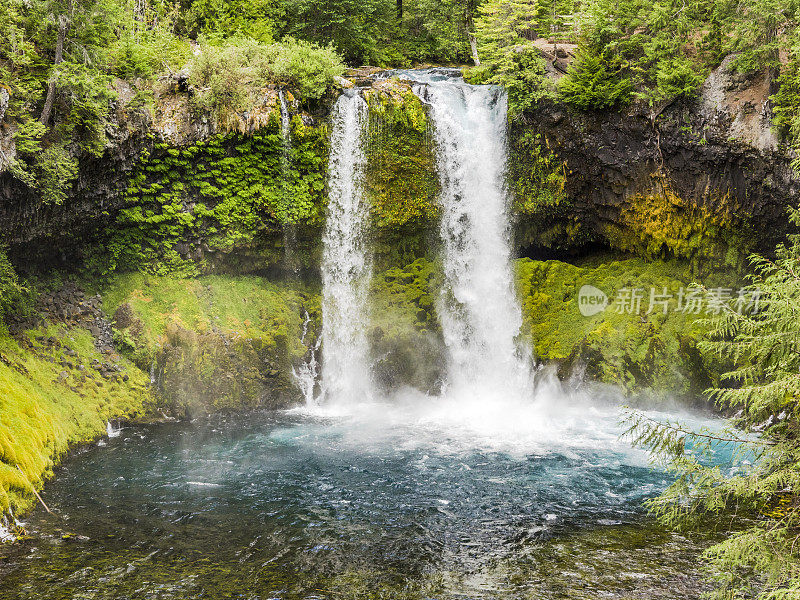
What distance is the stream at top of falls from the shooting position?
7293 millimetres

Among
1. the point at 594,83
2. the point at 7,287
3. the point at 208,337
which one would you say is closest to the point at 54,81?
the point at 7,287

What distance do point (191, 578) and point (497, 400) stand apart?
10.8 meters

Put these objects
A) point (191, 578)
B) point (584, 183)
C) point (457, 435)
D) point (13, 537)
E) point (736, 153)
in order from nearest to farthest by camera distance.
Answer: point (191, 578)
point (13, 537)
point (457, 435)
point (736, 153)
point (584, 183)

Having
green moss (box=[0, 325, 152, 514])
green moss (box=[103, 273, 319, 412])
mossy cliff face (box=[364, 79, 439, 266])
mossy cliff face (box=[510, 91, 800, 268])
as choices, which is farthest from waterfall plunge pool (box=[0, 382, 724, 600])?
mossy cliff face (box=[510, 91, 800, 268])

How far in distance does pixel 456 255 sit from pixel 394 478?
340 inches

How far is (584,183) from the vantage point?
1689 centimetres

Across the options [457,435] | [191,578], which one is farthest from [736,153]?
[191,578]

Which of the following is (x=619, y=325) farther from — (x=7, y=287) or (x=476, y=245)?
(x=7, y=287)

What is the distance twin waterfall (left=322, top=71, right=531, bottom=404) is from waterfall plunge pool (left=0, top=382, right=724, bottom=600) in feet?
9.22

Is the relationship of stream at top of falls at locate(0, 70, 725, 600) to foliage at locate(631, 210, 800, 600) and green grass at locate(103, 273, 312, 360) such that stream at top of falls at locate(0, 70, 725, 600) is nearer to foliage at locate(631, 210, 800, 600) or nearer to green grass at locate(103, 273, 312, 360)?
green grass at locate(103, 273, 312, 360)

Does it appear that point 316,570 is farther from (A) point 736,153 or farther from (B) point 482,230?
(A) point 736,153

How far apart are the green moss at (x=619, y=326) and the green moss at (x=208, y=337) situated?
7.70 metres

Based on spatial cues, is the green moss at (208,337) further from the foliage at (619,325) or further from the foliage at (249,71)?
the foliage at (619,325)

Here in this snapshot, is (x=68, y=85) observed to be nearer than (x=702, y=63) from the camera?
Yes
